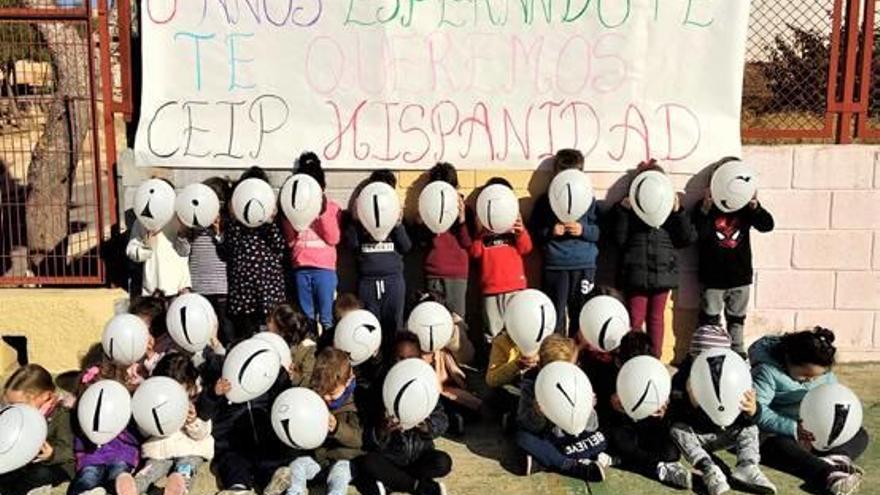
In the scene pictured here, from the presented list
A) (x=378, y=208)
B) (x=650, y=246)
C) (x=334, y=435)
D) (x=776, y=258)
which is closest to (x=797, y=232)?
(x=776, y=258)

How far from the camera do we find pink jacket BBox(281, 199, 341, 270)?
5.94m

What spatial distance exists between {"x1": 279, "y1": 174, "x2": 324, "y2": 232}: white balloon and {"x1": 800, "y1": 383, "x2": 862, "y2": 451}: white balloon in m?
2.84

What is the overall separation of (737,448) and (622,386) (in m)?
0.67

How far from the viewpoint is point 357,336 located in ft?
16.6

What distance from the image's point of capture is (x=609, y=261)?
630 cm

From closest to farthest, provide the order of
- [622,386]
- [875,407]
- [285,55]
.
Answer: [622,386] → [875,407] → [285,55]

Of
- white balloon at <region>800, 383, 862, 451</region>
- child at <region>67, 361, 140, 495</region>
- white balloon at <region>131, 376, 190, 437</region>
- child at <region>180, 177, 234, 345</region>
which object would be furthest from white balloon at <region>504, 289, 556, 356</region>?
child at <region>67, 361, 140, 495</region>

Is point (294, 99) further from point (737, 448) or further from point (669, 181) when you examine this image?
point (737, 448)

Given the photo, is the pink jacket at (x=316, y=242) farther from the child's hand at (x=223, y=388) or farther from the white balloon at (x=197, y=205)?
the child's hand at (x=223, y=388)

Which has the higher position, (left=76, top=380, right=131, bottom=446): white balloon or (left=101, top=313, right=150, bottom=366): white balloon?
(left=101, top=313, right=150, bottom=366): white balloon

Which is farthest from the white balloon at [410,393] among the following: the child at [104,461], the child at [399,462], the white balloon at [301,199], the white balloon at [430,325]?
the white balloon at [301,199]

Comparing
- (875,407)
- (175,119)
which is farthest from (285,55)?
(875,407)

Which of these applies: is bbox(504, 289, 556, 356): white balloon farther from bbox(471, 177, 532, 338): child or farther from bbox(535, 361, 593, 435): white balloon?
bbox(471, 177, 532, 338): child

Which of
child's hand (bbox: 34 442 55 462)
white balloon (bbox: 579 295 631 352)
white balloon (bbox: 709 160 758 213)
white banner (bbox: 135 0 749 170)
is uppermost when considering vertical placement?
white banner (bbox: 135 0 749 170)
